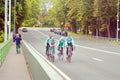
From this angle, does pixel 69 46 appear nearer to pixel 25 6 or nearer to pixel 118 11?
pixel 118 11

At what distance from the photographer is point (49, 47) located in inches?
1101

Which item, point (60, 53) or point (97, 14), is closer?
point (60, 53)

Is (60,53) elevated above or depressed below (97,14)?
below

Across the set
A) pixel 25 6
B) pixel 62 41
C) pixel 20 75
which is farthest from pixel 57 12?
pixel 20 75

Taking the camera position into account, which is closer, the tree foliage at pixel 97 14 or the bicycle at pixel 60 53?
the bicycle at pixel 60 53

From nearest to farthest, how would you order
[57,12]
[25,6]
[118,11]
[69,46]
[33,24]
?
[69,46] < [118,11] < [25,6] < [57,12] < [33,24]

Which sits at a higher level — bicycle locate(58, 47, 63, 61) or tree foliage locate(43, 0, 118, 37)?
tree foliage locate(43, 0, 118, 37)

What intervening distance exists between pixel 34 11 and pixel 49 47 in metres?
143

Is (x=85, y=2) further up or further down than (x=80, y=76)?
further up

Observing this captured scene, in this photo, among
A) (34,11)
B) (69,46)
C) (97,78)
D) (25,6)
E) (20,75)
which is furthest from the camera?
(34,11)

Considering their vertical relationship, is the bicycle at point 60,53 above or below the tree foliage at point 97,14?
below

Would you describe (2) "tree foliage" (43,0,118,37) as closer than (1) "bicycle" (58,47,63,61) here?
No

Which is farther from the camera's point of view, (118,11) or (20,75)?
(118,11)

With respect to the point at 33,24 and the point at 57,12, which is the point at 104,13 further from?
the point at 33,24
